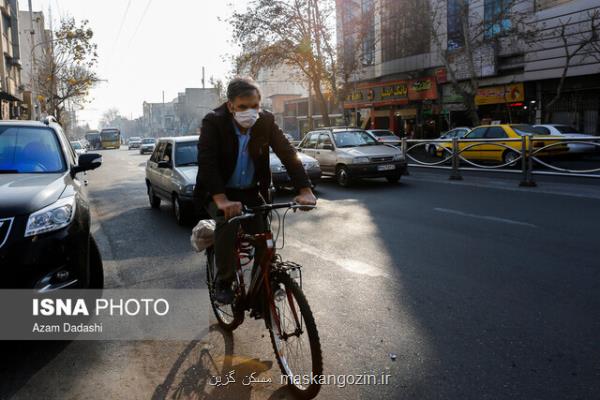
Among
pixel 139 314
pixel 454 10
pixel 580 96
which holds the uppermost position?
pixel 454 10

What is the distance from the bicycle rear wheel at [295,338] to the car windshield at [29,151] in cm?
264

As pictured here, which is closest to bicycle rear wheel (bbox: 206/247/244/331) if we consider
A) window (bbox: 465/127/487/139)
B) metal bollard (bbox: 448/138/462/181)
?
metal bollard (bbox: 448/138/462/181)

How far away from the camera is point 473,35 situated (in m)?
29.7

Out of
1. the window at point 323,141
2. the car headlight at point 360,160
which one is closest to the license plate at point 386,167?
the car headlight at point 360,160

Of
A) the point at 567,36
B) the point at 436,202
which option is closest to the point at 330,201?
the point at 436,202

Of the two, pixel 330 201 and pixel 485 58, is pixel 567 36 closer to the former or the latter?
pixel 485 58

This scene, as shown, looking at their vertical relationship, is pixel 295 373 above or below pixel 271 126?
below

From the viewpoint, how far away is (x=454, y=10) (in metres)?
30.1

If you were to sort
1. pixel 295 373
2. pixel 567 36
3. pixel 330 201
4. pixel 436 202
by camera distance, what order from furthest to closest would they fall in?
pixel 567 36, pixel 330 201, pixel 436 202, pixel 295 373

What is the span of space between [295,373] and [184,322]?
4.90 feet

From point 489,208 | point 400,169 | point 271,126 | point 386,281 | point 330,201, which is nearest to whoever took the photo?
point 271,126

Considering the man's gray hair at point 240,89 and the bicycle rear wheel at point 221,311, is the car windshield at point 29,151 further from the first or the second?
the man's gray hair at point 240,89

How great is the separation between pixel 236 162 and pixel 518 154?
1119cm

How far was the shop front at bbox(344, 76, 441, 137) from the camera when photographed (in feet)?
111
